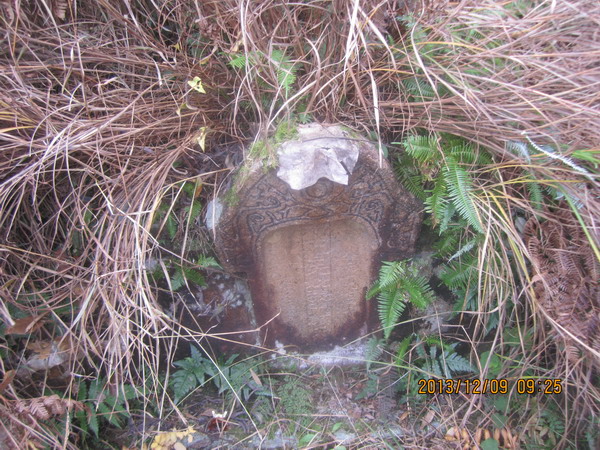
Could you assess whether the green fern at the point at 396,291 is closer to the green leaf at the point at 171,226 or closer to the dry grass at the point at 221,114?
the dry grass at the point at 221,114

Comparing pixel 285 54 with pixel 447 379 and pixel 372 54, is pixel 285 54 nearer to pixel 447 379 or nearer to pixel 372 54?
pixel 372 54

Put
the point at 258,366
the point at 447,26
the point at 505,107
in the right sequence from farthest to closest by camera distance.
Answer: the point at 258,366 → the point at 447,26 → the point at 505,107

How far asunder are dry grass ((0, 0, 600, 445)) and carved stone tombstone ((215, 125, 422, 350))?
22cm

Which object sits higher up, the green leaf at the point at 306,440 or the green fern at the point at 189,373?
the green fern at the point at 189,373

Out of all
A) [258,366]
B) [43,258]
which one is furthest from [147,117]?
[258,366]

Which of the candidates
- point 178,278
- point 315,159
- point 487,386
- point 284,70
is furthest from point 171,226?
point 487,386

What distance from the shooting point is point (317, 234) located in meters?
2.01

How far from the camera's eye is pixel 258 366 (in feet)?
7.43

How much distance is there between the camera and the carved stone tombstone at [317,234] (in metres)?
1.72

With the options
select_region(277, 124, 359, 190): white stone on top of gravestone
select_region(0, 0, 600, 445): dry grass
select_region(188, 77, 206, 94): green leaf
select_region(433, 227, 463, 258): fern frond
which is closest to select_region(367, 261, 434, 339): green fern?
select_region(433, 227, 463, 258): fern frond

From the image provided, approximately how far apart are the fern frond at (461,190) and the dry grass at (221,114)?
98 millimetres

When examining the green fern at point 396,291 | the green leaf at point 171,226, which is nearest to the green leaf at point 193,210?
the green leaf at point 171,226

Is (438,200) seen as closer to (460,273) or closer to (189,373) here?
(460,273)

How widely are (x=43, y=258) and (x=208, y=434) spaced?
1.10m
